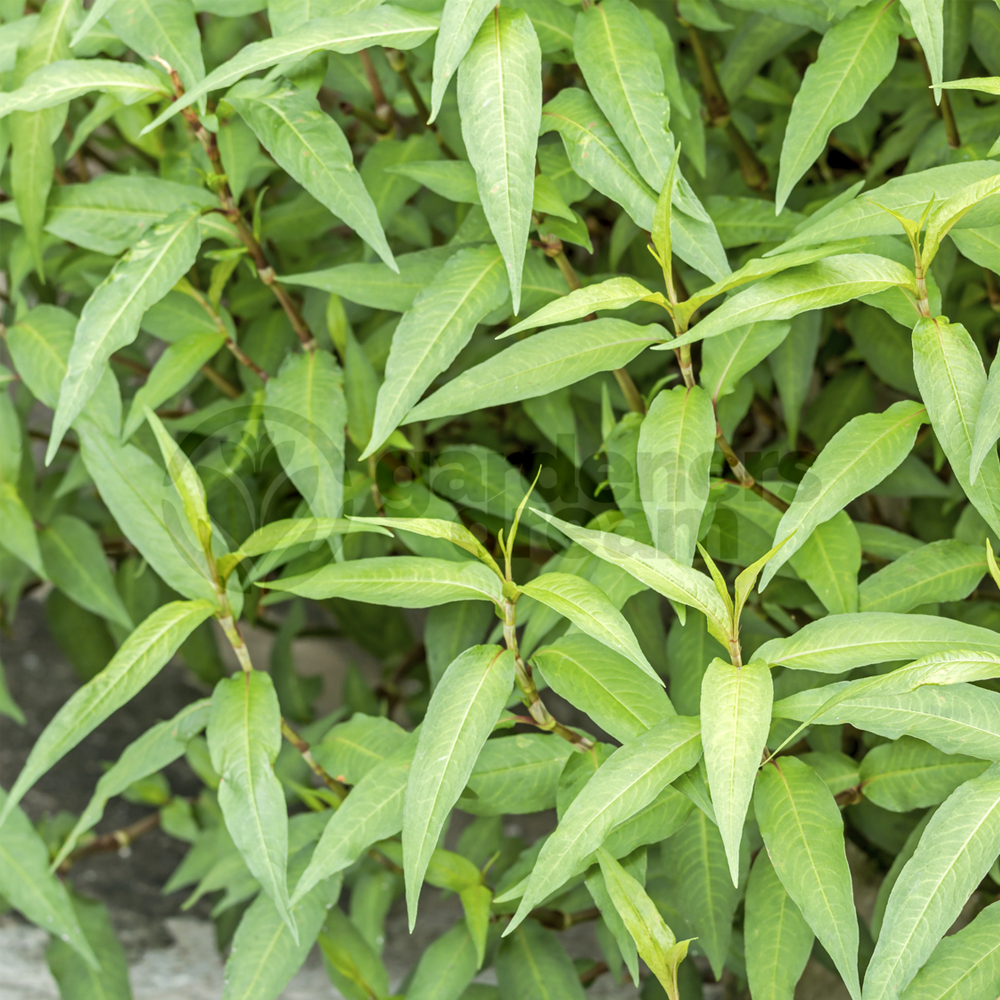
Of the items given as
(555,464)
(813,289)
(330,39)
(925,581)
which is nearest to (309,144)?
(330,39)

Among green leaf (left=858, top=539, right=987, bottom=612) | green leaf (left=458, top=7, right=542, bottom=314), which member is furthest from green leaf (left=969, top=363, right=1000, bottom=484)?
green leaf (left=458, top=7, right=542, bottom=314)

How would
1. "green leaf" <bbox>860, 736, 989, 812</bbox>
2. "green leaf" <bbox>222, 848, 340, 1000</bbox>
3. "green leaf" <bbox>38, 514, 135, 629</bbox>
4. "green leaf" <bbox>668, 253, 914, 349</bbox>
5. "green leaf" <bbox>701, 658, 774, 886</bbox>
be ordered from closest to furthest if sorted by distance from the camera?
"green leaf" <bbox>701, 658, 774, 886</bbox>, "green leaf" <bbox>668, 253, 914, 349</bbox>, "green leaf" <bbox>860, 736, 989, 812</bbox>, "green leaf" <bbox>222, 848, 340, 1000</bbox>, "green leaf" <bbox>38, 514, 135, 629</bbox>

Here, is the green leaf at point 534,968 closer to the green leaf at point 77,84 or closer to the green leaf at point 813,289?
the green leaf at point 813,289

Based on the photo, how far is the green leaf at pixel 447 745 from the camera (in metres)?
0.75

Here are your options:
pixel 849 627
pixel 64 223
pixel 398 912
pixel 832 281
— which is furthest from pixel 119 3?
pixel 398 912

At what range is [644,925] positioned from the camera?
794 mm

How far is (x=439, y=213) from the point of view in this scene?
4.48ft

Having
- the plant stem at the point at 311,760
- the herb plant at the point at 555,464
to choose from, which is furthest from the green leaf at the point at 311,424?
the plant stem at the point at 311,760

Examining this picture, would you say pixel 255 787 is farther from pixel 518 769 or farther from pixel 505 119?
pixel 505 119

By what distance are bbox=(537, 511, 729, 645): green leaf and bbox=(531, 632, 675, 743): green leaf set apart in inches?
3.4

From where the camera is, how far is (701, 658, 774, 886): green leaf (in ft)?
2.21

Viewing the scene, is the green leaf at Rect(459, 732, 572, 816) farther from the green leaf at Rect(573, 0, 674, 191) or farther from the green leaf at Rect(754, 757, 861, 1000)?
the green leaf at Rect(573, 0, 674, 191)

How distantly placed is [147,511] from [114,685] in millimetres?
173

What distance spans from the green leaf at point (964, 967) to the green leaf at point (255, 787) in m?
0.50
